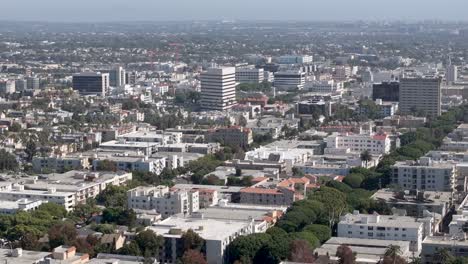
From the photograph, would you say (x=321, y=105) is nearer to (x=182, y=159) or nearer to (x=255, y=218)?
(x=182, y=159)

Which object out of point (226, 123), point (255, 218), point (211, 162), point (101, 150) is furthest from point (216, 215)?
point (226, 123)

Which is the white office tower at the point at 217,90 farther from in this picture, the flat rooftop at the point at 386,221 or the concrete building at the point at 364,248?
the concrete building at the point at 364,248

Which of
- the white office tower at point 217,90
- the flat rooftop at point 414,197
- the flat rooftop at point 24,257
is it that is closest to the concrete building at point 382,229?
the flat rooftop at point 414,197

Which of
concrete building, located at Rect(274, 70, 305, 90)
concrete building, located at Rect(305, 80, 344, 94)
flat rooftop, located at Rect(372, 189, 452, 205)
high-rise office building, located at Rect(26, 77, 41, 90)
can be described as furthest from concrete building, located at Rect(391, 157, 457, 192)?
high-rise office building, located at Rect(26, 77, 41, 90)

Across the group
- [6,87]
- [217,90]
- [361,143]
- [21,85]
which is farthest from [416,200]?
[21,85]

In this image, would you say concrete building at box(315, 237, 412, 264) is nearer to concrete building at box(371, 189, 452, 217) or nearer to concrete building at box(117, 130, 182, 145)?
concrete building at box(371, 189, 452, 217)

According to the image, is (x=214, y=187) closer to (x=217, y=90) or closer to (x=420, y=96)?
(x=420, y=96)

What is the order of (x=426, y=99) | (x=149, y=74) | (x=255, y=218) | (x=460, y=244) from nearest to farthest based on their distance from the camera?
(x=460, y=244) → (x=255, y=218) → (x=426, y=99) → (x=149, y=74)
